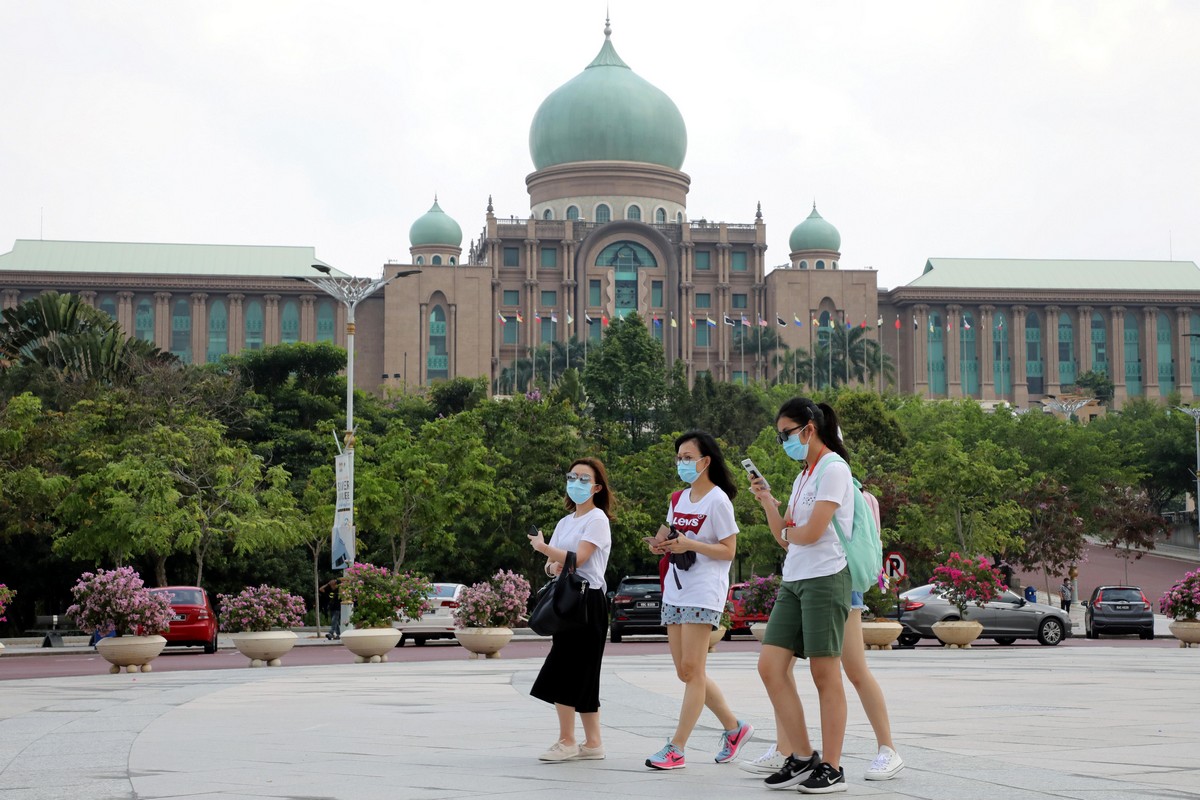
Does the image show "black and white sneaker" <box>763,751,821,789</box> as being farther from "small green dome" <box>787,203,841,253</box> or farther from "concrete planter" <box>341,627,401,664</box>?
"small green dome" <box>787,203,841,253</box>

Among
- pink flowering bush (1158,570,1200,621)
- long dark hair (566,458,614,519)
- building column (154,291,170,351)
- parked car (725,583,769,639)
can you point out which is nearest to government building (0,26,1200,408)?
building column (154,291,170,351)

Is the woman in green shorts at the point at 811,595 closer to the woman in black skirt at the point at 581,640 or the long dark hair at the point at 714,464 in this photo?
the long dark hair at the point at 714,464

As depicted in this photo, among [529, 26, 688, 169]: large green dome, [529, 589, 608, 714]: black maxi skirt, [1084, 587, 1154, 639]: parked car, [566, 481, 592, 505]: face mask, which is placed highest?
[529, 26, 688, 169]: large green dome

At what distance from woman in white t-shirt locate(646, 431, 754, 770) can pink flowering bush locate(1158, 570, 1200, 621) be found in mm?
20753

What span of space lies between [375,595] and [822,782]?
18592mm

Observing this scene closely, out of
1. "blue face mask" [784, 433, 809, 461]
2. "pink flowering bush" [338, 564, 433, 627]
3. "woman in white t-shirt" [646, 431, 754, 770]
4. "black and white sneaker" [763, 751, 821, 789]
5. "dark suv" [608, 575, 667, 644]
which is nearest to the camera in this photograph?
"black and white sneaker" [763, 751, 821, 789]

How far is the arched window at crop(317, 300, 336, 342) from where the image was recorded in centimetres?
10969

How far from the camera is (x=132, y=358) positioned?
4941 centimetres

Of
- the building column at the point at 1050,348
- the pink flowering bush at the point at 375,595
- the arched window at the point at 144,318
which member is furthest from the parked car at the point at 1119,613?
the arched window at the point at 144,318

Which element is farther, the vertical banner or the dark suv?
the dark suv

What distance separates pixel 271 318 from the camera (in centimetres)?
10838

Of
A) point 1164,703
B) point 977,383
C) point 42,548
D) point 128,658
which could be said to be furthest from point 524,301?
point 1164,703

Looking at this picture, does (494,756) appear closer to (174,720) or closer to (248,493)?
(174,720)

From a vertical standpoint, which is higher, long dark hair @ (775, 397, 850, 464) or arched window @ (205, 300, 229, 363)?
arched window @ (205, 300, 229, 363)
